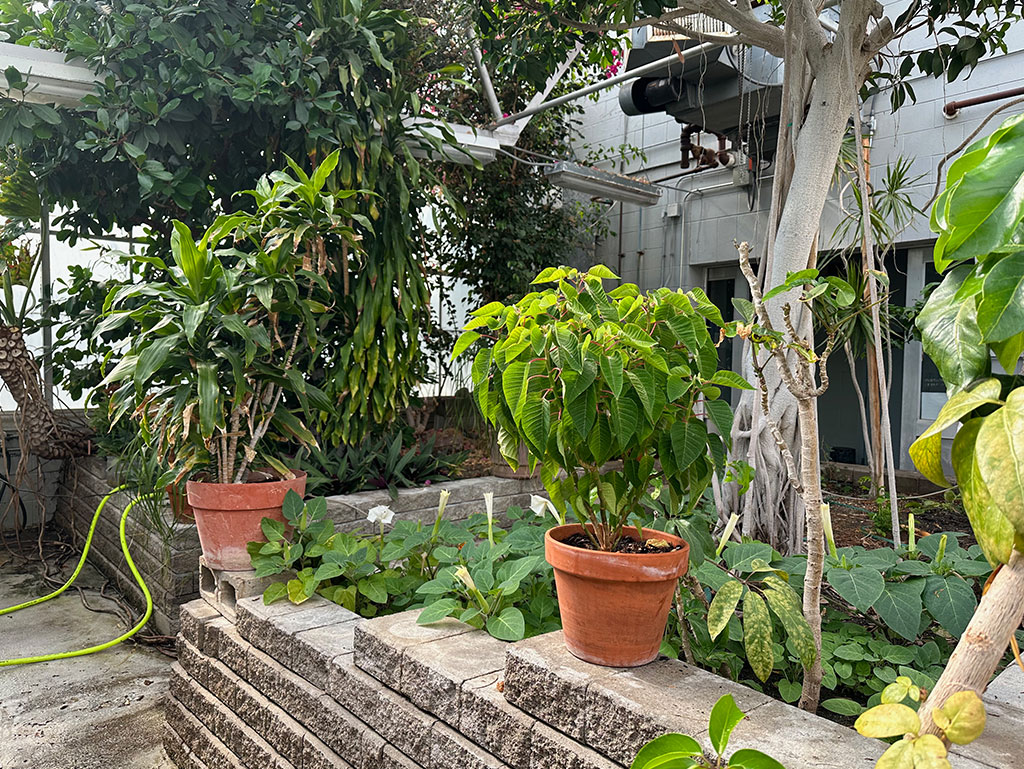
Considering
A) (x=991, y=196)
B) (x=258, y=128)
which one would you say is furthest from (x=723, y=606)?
(x=258, y=128)

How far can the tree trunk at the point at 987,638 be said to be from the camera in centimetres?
80

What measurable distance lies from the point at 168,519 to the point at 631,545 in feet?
7.85

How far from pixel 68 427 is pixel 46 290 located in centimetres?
85

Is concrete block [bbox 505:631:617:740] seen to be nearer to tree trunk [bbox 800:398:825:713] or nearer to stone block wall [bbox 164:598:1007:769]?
stone block wall [bbox 164:598:1007:769]

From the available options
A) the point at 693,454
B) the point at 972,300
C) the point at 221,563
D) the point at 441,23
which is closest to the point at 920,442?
the point at 972,300

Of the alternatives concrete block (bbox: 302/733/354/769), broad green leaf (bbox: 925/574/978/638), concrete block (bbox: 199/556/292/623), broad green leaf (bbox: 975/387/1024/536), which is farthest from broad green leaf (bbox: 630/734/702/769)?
concrete block (bbox: 199/556/292/623)

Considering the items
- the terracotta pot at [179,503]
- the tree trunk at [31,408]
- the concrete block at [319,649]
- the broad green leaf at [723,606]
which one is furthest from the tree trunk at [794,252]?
the tree trunk at [31,408]

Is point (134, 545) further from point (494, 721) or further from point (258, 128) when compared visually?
point (494, 721)

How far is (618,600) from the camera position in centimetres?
139

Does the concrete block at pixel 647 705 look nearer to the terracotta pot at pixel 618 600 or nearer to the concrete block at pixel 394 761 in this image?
the terracotta pot at pixel 618 600

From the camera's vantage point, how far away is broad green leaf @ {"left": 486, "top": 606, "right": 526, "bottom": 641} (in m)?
1.67

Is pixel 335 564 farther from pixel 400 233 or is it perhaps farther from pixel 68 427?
pixel 68 427

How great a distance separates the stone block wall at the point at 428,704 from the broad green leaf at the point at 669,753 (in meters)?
0.20

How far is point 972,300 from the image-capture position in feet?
2.74
